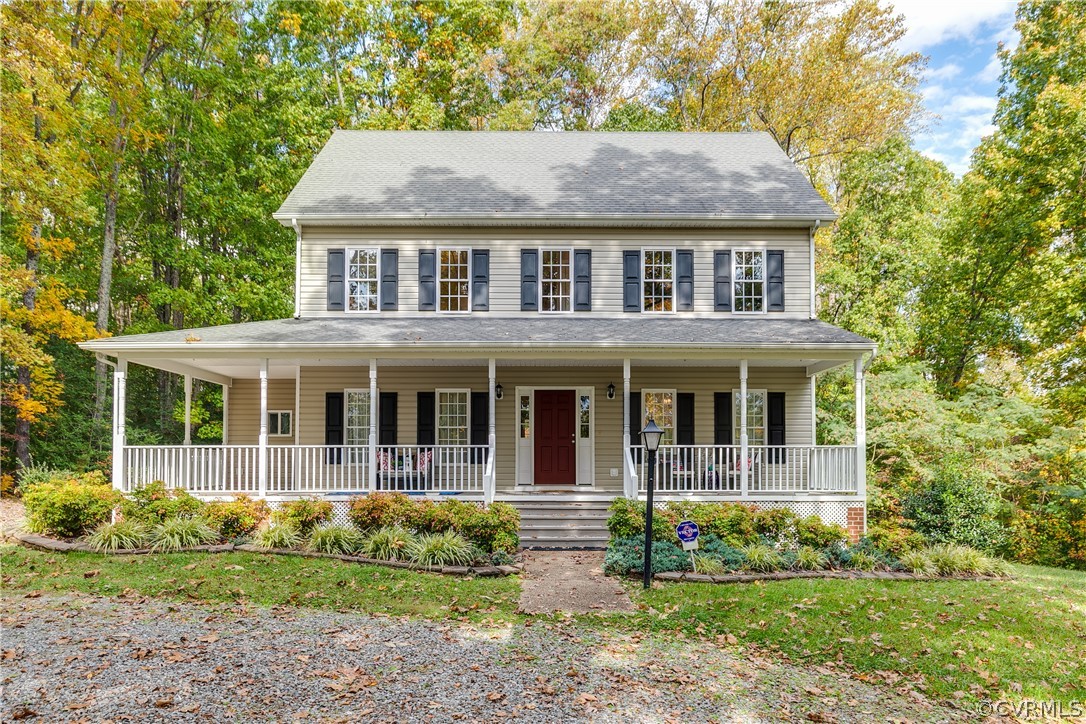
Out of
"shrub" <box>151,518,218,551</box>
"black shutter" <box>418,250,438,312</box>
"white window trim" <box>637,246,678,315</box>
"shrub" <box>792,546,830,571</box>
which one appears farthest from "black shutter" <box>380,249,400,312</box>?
"shrub" <box>792,546,830,571</box>

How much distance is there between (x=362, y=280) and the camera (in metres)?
14.7

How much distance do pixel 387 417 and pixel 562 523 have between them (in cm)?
513

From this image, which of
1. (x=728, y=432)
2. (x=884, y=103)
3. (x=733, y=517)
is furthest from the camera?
(x=884, y=103)

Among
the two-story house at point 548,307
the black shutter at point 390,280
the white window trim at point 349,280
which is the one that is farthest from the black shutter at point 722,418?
the white window trim at point 349,280

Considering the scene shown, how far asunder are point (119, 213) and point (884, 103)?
28114mm

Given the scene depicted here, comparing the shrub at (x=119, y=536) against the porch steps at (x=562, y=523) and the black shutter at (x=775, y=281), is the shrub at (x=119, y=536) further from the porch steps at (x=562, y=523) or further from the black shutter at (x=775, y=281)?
the black shutter at (x=775, y=281)

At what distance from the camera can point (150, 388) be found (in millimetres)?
22516

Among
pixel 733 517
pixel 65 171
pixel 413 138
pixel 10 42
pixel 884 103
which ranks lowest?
pixel 733 517

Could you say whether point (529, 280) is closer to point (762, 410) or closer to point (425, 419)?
point (425, 419)

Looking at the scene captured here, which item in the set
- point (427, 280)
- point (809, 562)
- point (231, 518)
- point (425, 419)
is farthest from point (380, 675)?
point (427, 280)

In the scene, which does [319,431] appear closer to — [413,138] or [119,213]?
[413,138]

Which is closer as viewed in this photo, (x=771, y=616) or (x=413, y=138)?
(x=771, y=616)

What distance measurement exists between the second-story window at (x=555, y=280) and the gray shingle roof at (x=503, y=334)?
0.44 m

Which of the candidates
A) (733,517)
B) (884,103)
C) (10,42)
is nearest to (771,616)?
(733,517)
